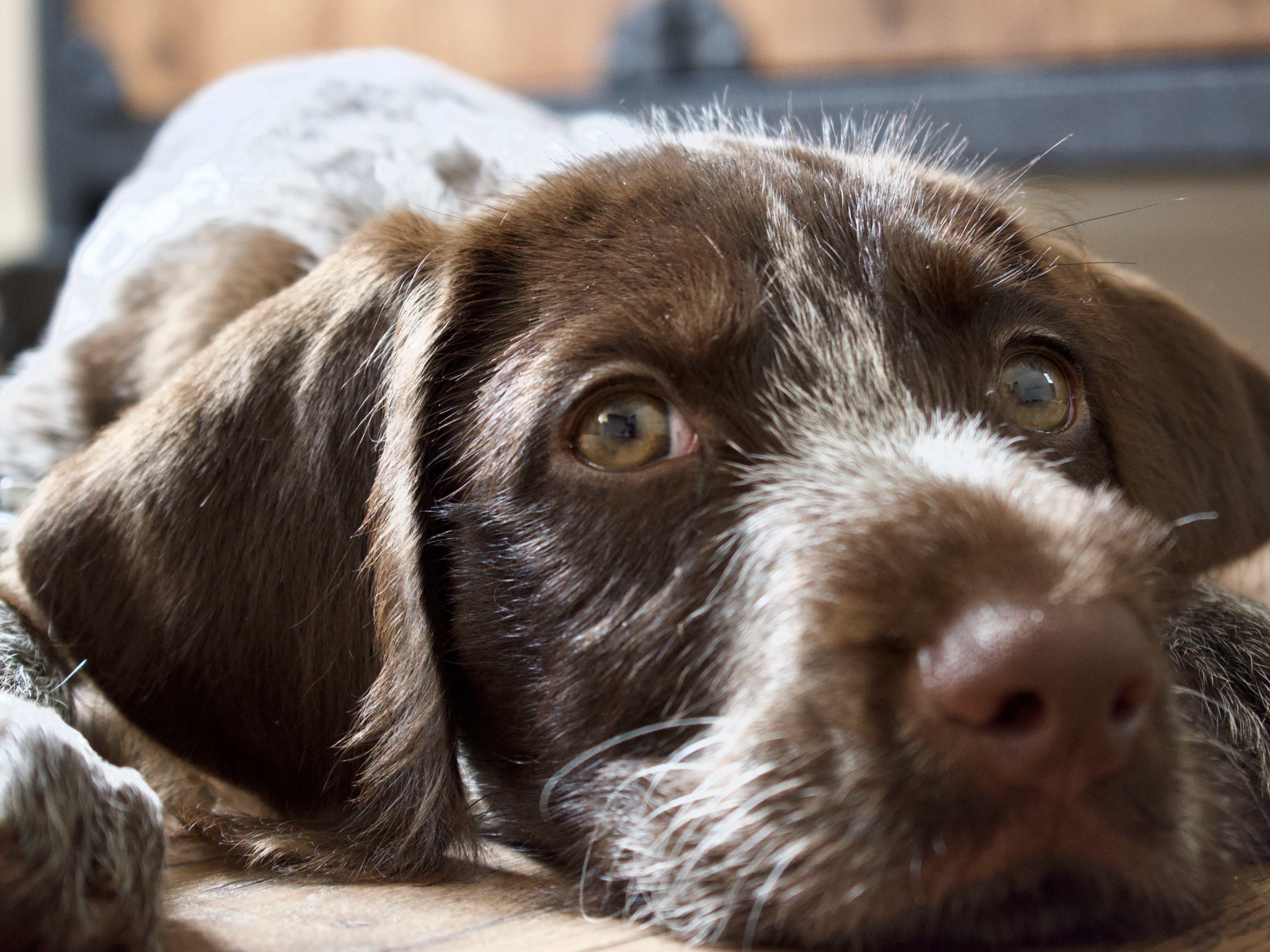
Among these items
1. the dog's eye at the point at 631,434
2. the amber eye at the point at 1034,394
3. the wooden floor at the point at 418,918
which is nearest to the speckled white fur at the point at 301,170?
the dog's eye at the point at 631,434

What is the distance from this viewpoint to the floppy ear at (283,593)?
1.67 metres

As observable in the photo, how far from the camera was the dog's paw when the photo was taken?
1.16 meters

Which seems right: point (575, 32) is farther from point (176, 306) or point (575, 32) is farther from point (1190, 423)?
point (1190, 423)

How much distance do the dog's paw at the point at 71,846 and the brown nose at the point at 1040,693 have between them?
31.6 inches

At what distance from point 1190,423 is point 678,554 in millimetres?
1094

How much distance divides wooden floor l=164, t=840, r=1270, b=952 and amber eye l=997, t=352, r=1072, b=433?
64 cm

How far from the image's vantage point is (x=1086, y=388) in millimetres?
1857

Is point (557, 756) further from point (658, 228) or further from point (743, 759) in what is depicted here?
point (658, 228)

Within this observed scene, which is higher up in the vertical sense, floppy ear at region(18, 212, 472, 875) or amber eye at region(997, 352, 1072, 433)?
amber eye at region(997, 352, 1072, 433)

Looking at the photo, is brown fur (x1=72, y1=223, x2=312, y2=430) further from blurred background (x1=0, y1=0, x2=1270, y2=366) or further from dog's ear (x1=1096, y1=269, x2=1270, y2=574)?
blurred background (x1=0, y1=0, x2=1270, y2=366)

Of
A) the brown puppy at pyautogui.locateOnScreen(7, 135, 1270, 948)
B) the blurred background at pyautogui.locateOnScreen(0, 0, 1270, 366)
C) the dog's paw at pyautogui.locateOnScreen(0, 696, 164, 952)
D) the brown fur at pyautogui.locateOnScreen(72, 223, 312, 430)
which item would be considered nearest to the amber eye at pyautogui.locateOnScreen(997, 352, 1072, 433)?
the brown puppy at pyautogui.locateOnScreen(7, 135, 1270, 948)

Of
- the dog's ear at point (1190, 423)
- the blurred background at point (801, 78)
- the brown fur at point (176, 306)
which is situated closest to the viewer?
→ the dog's ear at point (1190, 423)

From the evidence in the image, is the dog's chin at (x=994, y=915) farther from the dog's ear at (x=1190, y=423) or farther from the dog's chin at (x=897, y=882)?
the dog's ear at (x=1190, y=423)

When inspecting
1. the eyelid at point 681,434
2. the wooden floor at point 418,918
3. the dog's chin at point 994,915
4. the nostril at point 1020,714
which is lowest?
the wooden floor at point 418,918
